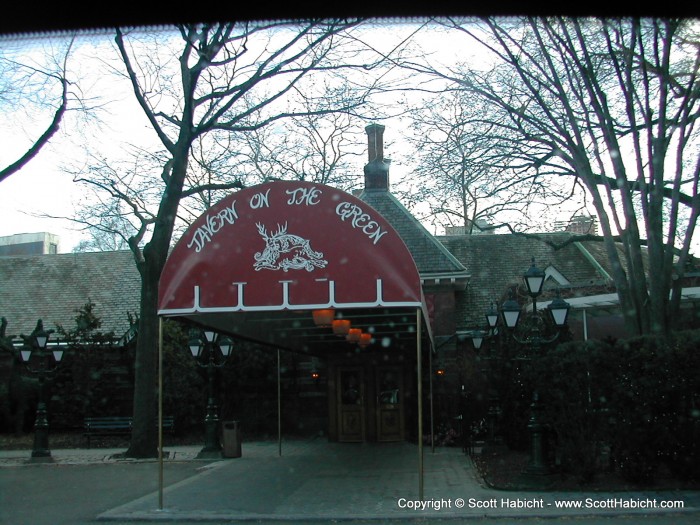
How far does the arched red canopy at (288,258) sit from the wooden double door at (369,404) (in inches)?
495

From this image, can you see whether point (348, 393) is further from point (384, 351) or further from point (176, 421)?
point (176, 421)

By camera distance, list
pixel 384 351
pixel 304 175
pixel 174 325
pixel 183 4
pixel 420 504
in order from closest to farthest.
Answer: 1. pixel 183 4
2. pixel 420 504
3. pixel 384 351
4. pixel 304 175
5. pixel 174 325

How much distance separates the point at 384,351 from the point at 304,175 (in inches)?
263

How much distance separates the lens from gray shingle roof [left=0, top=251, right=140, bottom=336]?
31531 millimetres

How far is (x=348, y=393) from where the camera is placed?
75.5 feet

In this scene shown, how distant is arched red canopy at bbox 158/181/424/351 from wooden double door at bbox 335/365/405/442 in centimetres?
1258

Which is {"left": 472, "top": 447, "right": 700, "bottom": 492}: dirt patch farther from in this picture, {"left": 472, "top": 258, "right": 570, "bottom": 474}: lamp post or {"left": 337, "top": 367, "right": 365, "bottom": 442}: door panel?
{"left": 337, "top": 367, "right": 365, "bottom": 442}: door panel

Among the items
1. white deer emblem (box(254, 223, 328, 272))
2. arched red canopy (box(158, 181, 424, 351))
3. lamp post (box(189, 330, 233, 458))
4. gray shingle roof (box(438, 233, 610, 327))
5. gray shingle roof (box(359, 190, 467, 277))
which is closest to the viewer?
arched red canopy (box(158, 181, 424, 351))

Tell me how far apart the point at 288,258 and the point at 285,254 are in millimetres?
77

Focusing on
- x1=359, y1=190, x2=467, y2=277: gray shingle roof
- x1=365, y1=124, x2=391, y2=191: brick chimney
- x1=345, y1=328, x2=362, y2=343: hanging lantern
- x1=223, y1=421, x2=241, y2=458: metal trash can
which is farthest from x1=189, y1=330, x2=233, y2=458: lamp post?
x1=365, y1=124, x2=391, y2=191: brick chimney

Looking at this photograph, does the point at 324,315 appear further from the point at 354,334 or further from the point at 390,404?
the point at 390,404

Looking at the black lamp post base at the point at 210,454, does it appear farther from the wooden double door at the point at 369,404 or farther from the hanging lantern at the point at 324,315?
the hanging lantern at the point at 324,315

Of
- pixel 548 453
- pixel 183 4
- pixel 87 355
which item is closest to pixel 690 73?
pixel 548 453

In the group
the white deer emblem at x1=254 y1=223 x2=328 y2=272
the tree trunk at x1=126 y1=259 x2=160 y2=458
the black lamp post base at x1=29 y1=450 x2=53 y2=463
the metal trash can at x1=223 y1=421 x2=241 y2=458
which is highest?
the white deer emblem at x1=254 y1=223 x2=328 y2=272
